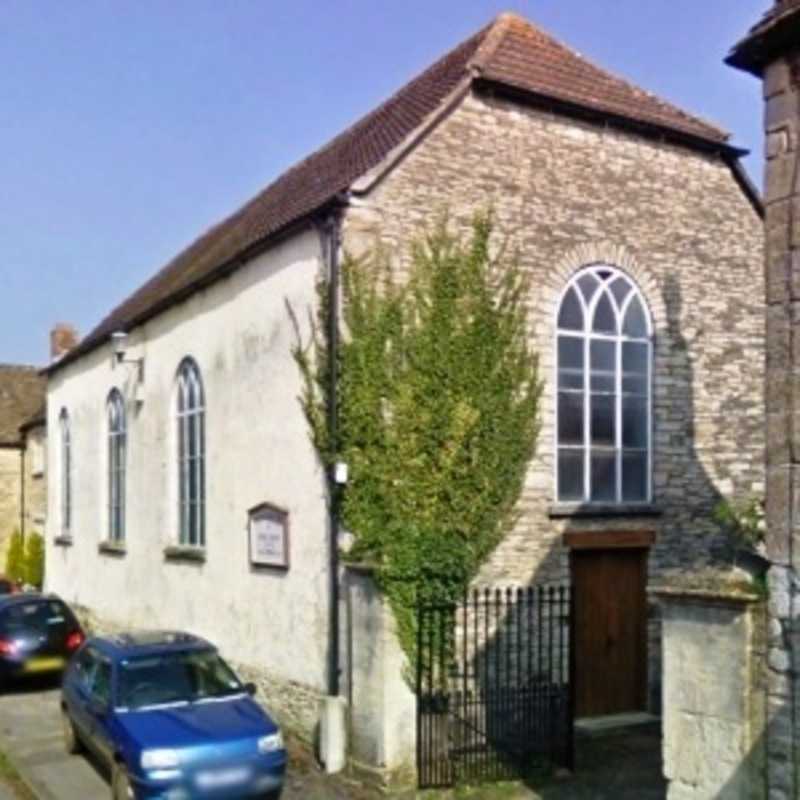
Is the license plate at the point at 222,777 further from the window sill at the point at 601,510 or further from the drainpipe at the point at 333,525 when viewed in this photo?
the window sill at the point at 601,510

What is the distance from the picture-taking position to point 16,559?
33.3 meters

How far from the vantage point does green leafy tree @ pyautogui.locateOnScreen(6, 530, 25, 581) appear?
108 ft

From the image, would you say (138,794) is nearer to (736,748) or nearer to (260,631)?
(260,631)

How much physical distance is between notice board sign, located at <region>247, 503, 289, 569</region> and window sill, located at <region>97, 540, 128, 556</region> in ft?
22.4

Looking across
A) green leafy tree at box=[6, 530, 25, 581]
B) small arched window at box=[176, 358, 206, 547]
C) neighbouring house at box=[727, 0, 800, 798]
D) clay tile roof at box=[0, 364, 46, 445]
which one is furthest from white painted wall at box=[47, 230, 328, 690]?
clay tile roof at box=[0, 364, 46, 445]

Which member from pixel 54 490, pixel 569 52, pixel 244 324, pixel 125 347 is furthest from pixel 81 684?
pixel 54 490

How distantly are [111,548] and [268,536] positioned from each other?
823 centimetres

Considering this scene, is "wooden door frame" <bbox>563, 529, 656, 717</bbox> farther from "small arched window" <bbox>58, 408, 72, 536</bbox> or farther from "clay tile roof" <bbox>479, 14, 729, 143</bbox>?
"small arched window" <bbox>58, 408, 72, 536</bbox>

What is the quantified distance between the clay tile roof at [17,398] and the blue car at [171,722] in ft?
85.4

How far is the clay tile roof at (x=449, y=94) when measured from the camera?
12.7 metres

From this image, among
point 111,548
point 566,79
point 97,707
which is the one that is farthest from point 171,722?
point 111,548

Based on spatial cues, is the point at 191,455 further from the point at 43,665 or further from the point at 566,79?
the point at 566,79

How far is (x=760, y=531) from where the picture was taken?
8578 millimetres

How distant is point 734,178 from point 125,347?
37.0 ft
